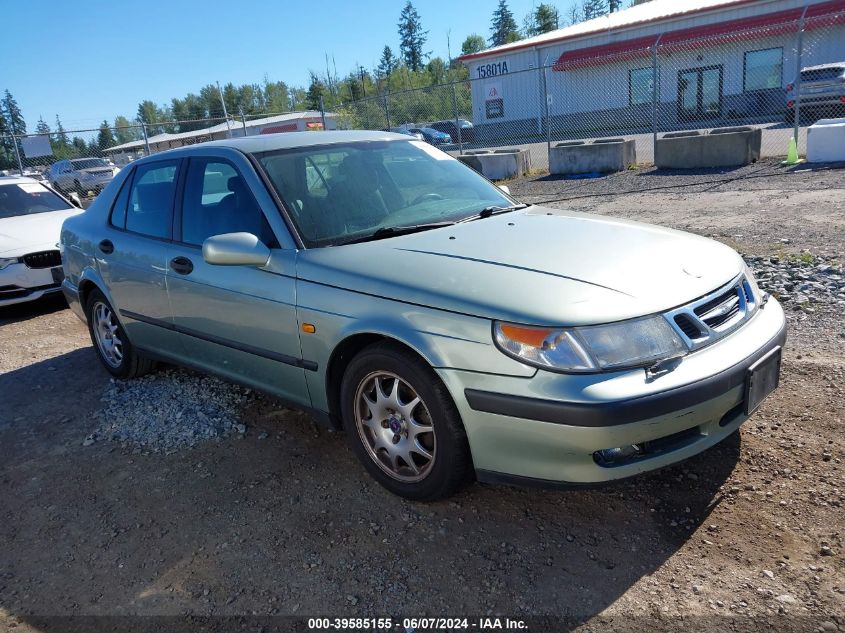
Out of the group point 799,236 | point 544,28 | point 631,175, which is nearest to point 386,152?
point 799,236

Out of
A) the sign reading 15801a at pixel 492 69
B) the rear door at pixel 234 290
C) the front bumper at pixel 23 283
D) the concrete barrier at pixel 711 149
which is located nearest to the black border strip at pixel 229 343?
the rear door at pixel 234 290

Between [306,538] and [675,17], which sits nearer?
[306,538]

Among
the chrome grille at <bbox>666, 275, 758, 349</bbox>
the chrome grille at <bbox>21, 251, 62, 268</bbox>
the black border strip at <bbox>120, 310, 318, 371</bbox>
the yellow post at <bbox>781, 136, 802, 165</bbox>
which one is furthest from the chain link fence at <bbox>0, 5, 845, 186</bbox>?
the chrome grille at <bbox>666, 275, 758, 349</bbox>

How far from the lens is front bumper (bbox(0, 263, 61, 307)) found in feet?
23.9

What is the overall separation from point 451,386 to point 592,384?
0.56 metres

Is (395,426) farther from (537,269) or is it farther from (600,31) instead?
(600,31)

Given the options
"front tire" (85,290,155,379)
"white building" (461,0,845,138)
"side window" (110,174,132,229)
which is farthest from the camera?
"white building" (461,0,845,138)

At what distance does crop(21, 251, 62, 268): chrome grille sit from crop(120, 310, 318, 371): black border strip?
347 cm

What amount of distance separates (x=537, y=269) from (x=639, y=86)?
29.4m

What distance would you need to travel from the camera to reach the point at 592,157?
14.9m

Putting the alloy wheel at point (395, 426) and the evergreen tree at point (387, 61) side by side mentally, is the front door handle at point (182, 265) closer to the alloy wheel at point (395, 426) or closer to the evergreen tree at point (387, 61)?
the alloy wheel at point (395, 426)

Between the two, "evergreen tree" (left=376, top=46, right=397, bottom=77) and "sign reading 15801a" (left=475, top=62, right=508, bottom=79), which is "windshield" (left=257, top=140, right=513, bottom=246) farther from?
"evergreen tree" (left=376, top=46, right=397, bottom=77)

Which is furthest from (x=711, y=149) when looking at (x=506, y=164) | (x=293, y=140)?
(x=293, y=140)

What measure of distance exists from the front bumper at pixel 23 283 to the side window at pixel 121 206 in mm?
3249
